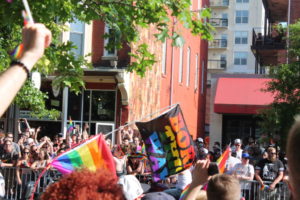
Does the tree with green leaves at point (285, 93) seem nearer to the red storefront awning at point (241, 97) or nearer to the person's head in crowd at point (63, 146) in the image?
the red storefront awning at point (241, 97)

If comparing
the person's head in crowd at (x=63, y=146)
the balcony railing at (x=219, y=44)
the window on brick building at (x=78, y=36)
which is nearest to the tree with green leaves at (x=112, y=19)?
the person's head in crowd at (x=63, y=146)

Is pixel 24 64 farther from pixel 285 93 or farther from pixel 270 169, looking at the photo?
pixel 285 93

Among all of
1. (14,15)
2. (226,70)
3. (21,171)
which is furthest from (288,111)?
(226,70)

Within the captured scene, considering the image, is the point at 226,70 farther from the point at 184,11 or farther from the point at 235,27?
the point at 184,11

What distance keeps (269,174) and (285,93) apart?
10.2 meters

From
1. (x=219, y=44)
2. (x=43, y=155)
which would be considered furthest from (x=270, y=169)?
(x=219, y=44)

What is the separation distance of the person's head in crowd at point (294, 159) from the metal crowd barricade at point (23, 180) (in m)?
10.9

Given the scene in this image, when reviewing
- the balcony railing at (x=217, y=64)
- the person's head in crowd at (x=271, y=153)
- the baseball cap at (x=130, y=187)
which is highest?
the balcony railing at (x=217, y=64)

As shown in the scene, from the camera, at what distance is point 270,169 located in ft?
39.9

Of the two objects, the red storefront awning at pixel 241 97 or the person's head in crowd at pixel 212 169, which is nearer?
the person's head in crowd at pixel 212 169

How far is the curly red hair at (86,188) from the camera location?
2465mm

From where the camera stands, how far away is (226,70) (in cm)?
7419

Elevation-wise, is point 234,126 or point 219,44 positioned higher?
point 219,44

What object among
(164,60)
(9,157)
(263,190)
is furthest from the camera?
(164,60)
